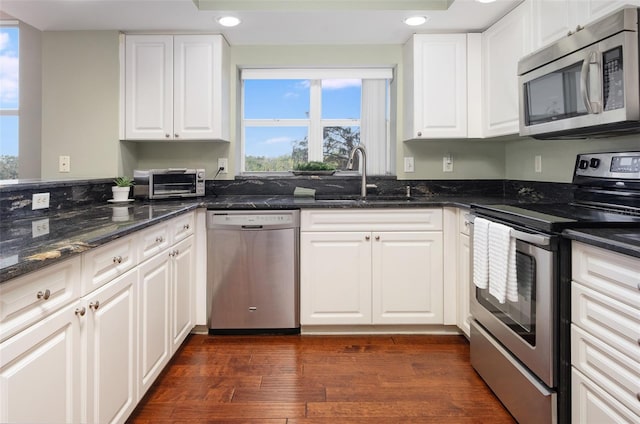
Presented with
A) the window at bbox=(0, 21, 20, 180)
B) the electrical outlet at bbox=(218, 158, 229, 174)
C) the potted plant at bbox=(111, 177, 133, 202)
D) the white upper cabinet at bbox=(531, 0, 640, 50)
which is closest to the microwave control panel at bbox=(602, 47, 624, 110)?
the white upper cabinet at bbox=(531, 0, 640, 50)

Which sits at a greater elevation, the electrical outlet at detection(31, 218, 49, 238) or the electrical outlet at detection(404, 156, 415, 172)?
the electrical outlet at detection(404, 156, 415, 172)

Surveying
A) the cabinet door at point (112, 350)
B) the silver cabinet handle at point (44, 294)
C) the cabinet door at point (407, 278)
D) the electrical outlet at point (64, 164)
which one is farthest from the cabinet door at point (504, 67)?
the electrical outlet at point (64, 164)

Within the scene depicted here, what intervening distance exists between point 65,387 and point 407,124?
2.61 m

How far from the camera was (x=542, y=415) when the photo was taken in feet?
4.83

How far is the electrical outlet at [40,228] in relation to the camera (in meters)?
1.36

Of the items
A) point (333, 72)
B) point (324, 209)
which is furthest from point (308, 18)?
point (324, 209)

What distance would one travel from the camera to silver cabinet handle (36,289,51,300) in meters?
1.01

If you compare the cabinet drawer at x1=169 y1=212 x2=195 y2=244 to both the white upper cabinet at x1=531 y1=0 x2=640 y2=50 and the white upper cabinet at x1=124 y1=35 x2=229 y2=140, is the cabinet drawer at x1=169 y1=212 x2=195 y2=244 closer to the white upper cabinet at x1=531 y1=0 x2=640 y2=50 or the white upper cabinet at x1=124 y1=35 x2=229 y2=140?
the white upper cabinet at x1=124 y1=35 x2=229 y2=140

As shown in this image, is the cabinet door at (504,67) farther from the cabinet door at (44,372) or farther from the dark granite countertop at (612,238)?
the cabinet door at (44,372)

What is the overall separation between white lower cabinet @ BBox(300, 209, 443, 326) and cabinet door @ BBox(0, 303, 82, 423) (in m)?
1.56

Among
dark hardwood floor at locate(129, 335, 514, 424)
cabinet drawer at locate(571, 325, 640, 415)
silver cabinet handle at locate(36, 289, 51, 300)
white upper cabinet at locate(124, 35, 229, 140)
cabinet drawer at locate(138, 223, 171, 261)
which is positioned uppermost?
white upper cabinet at locate(124, 35, 229, 140)

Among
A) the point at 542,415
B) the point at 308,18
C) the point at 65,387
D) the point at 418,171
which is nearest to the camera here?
the point at 65,387

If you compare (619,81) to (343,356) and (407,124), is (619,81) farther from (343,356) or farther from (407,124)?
(343,356)

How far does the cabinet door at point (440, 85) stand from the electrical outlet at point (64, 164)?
2.50 m
